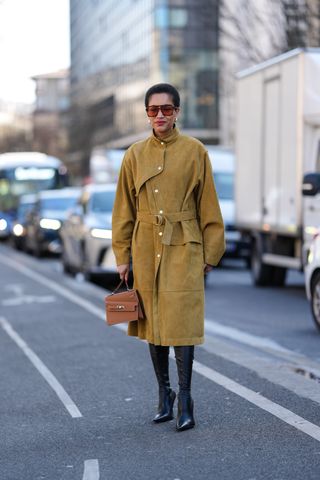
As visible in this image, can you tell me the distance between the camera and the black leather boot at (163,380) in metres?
6.75

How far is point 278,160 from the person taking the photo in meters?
17.2

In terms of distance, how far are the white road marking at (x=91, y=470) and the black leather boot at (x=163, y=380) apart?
949mm

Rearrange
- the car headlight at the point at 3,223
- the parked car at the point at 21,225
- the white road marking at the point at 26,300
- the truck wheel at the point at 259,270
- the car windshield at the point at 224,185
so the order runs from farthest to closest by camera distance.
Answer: the car headlight at the point at 3,223, the parked car at the point at 21,225, the car windshield at the point at 224,185, the truck wheel at the point at 259,270, the white road marking at the point at 26,300

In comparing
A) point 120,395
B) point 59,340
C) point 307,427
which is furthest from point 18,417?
point 59,340

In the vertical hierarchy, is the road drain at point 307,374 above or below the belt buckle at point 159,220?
below

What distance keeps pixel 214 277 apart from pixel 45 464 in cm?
1560

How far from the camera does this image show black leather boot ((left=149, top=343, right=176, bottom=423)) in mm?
6750

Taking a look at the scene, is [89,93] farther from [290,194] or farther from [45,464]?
[45,464]

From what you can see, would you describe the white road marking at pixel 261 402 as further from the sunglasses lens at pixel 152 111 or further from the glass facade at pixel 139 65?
the glass facade at pixel 139 65

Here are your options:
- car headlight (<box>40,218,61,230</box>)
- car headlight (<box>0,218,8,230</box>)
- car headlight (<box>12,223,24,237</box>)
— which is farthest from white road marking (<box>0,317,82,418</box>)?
car headlight (<box>0,218,8,230</box>)

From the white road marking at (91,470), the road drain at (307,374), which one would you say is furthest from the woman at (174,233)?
the road drain at (307,374)

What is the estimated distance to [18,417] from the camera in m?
7.27

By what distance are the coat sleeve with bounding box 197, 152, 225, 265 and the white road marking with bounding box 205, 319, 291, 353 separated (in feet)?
13.9

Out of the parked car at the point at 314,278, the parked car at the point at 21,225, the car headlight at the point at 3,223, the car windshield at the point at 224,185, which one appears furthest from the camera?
the car headlight at the point at 3,223
